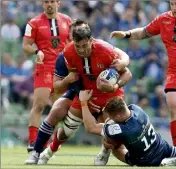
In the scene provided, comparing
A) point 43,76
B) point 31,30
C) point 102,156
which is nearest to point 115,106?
point 102,156

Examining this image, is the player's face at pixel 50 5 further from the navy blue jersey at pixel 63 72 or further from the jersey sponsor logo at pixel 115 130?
the jersey sponsor logo at pixel 115 130

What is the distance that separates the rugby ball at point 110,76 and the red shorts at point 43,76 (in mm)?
3391

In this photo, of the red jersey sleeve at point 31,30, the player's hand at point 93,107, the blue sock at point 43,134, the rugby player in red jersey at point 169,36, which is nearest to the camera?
the player's hand at point 93,107

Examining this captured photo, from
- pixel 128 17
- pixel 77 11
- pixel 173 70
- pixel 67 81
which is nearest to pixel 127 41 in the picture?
pixel 128 17

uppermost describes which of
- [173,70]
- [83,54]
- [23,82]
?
[83,54]

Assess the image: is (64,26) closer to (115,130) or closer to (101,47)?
(101,47)

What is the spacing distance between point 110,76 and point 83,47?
1.48 feet

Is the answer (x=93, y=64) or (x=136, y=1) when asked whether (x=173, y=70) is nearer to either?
(x=93, y=64)

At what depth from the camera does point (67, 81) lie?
9.72 meters

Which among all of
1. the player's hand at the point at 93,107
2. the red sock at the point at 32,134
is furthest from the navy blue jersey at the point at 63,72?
the red sock at the point at 32,134

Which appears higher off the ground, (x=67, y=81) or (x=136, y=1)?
(x=67, y=81)

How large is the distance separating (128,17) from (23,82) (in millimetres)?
3208

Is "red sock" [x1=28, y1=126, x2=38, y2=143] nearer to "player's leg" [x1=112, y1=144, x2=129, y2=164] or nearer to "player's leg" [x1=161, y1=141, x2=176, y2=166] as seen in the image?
"player's leg" [x1=112, y1=144, x2=129, y2=164]

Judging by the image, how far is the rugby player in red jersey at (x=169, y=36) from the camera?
10617mm
